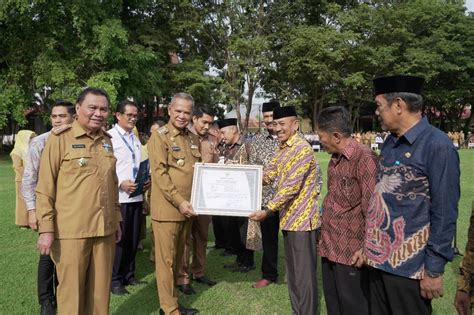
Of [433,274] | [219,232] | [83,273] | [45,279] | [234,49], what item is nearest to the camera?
[433,274]

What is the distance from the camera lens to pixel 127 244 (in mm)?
5082

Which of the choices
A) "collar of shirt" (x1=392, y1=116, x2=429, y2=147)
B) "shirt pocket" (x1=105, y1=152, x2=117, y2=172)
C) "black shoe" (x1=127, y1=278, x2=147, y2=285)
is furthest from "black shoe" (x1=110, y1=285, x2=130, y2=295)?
"collar of shirt" (x1=392, y1=116, x2=429, y2=147)

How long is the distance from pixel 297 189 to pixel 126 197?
2188 millimetres

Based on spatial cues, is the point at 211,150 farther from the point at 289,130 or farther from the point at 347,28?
the point at 347,28

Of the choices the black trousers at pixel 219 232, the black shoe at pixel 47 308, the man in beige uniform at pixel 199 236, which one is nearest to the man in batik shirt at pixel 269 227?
the man in beige uniform at pixel 199 236

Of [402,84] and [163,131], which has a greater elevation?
[402,84]

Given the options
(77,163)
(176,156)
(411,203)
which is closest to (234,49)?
(176,156)

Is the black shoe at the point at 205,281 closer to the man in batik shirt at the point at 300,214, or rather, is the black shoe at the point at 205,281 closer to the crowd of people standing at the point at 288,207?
the crowd of people standing at the point at 288,207

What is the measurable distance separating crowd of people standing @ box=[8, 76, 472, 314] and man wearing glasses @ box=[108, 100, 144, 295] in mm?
16

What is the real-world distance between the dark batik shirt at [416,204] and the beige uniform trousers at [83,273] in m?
2.18

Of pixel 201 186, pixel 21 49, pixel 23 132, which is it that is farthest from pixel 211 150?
pixel 21 49

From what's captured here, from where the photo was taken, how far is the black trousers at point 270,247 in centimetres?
536

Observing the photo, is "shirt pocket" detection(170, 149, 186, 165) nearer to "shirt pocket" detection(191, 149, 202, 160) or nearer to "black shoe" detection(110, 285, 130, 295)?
"shirt pocket" detection(191, 149, 202, 160)

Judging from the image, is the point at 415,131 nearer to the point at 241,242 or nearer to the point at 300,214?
the point at 300,214
